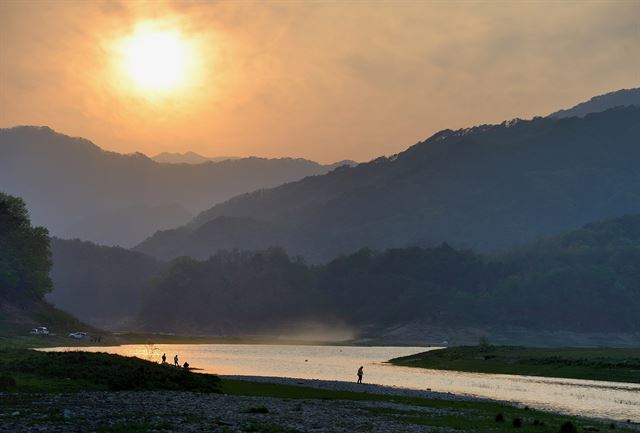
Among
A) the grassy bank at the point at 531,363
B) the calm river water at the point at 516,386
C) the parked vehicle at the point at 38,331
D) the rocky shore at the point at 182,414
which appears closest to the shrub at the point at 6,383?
the rocky shore at the point at 182,414

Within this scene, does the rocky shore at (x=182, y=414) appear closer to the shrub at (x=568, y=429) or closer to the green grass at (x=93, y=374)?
the green grass at (x=93, y=374)

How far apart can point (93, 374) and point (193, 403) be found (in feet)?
55.8

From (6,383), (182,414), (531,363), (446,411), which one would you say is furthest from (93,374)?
(531,363)

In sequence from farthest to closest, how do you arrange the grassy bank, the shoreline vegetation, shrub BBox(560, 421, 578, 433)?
the grassy bank < shrub BBox(560, 421, 578, 433) < the shoreline vegetation

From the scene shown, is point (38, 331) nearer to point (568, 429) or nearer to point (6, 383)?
point (6, 383)

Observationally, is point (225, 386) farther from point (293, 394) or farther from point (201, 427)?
point (201, 427)

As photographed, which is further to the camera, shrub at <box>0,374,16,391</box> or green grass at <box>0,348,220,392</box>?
green grass at <box>0,348,220,392</box>

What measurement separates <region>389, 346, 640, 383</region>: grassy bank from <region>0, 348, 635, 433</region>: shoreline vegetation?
165 ft

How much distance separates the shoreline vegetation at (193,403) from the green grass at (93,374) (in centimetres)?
9

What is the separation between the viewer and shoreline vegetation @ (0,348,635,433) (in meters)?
48.8

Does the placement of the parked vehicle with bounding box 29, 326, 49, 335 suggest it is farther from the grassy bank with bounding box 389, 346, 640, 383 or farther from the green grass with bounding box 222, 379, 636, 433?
the green grass with bounding box 222, 379, 636, 433

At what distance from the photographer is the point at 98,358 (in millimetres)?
80125

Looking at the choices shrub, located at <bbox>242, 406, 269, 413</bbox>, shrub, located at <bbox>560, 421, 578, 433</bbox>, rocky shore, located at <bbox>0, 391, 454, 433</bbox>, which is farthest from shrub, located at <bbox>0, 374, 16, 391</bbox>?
shrub, located at <bbox>560, 421, 578, 433</bbox>

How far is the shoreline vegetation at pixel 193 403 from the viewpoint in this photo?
48.8 m
